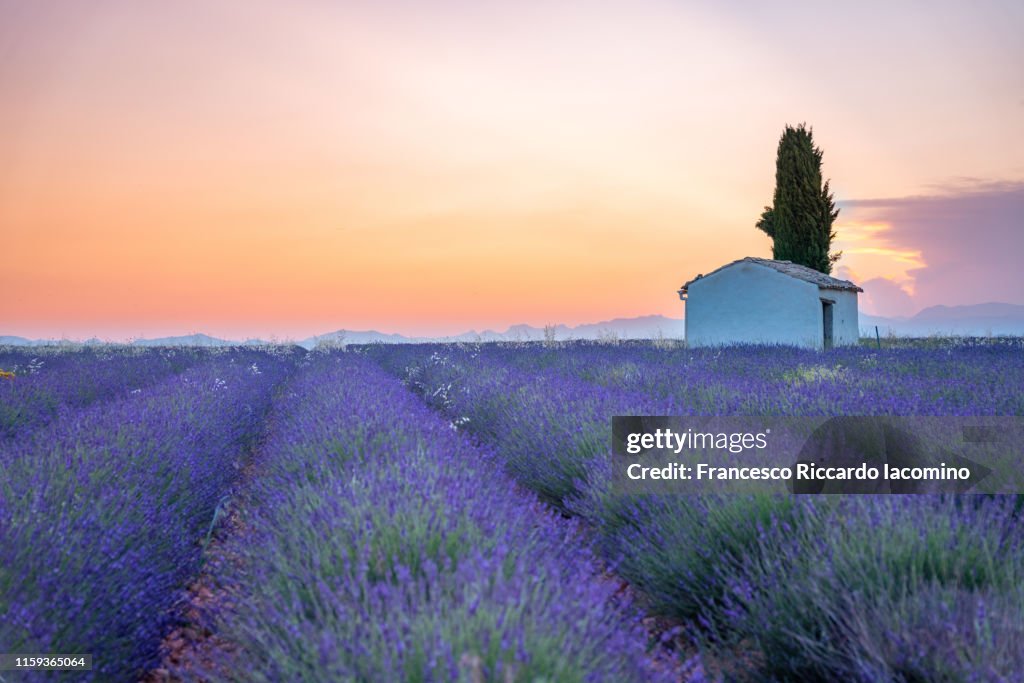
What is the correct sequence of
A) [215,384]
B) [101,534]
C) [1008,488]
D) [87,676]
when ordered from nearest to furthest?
1. [87,676]
2. [101,534]
3. [1008,488]
4. [215,384]

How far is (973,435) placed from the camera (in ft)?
14.0

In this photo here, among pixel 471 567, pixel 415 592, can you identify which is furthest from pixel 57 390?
pixel 471 567

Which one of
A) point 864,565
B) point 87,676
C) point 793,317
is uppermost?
Answer: point 793,317

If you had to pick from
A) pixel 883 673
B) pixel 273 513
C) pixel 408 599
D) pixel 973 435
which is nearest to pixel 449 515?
pixel 408 599

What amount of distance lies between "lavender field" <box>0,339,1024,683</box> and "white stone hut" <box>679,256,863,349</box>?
41.1ft

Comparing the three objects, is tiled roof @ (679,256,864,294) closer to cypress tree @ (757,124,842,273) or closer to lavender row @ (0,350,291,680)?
cypress tree @ (757,124,842,273)

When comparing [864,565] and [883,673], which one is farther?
[864,565]

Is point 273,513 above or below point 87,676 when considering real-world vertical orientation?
above

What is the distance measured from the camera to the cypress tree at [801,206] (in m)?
25.0

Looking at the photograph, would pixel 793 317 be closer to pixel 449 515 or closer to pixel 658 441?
pixel 658 441

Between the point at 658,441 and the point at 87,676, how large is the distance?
10.1 ft

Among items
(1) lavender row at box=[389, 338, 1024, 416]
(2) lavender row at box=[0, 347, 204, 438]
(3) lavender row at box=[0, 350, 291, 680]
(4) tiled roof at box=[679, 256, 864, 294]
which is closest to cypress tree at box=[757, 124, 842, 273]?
(4) tiled roof at box=[679, 256, 864, 294]

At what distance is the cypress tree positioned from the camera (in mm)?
24953

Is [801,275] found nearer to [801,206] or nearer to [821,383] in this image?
[801,206]
